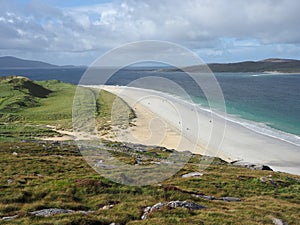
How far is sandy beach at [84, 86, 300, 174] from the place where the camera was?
169ft

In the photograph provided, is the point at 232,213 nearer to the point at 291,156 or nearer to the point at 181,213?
the point at 181,213

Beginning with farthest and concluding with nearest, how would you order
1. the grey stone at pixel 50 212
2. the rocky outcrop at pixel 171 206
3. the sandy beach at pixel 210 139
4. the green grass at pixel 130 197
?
the sandy beach at pixel 210 139 → the rocky outcrop at pixel 171 206 → the grey stone at pixel 50 212 → the green grass at pixel 130 197

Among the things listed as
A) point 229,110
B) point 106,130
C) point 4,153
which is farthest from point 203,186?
point 229,110

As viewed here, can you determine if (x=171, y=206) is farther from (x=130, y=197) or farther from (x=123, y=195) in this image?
(x=123, y=195)

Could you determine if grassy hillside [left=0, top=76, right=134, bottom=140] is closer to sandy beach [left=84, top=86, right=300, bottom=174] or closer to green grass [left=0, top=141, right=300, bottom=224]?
sandy beach [left=84, top=86, right=300, bottom=174]

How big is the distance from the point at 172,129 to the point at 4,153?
40.8 meters

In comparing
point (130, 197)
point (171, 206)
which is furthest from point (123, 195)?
point (171, 206)

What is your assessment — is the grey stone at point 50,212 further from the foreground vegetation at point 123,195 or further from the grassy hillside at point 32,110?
the grassy hillside at point 32,110

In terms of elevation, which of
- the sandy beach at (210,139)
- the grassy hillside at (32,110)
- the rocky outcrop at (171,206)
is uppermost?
Result: the rocky outcrop at (171,206)

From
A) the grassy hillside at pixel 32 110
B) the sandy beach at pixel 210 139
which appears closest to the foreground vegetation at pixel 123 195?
the sandy beach at pixel 210 139

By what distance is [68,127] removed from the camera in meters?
68.3

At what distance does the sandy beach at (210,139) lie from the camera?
51469mm

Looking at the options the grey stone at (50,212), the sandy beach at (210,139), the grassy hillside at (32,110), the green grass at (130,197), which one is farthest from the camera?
the grassy hillside at (32,110)

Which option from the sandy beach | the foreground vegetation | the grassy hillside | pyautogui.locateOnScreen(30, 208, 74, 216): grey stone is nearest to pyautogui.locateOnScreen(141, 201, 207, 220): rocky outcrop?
the foreground vegetation
